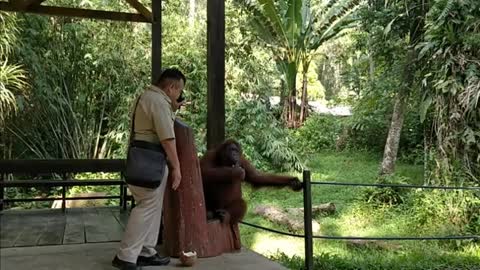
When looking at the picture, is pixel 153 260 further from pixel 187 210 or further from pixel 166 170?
pixel 166 170

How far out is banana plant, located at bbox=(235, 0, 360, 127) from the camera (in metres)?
9.66

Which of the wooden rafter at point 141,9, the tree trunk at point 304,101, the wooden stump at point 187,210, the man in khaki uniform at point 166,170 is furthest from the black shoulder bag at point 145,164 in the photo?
the tree trunk at point 304,101

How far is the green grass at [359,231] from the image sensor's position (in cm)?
499

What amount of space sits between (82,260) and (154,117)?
96 cm

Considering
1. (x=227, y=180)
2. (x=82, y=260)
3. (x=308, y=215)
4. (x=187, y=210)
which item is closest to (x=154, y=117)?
(x=187, y=210)

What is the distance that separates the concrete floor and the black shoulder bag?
1.75 feet

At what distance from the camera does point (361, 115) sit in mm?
10789

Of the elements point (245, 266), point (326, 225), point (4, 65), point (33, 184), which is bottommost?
point (326, 225)

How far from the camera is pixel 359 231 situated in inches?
275

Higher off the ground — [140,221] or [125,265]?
[140,221]

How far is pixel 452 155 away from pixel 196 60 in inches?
181

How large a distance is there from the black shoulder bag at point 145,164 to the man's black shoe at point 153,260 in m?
0.48

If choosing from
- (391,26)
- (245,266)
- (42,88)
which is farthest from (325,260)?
(42,88)

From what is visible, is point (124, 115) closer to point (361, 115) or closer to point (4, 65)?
point (4, 65)
